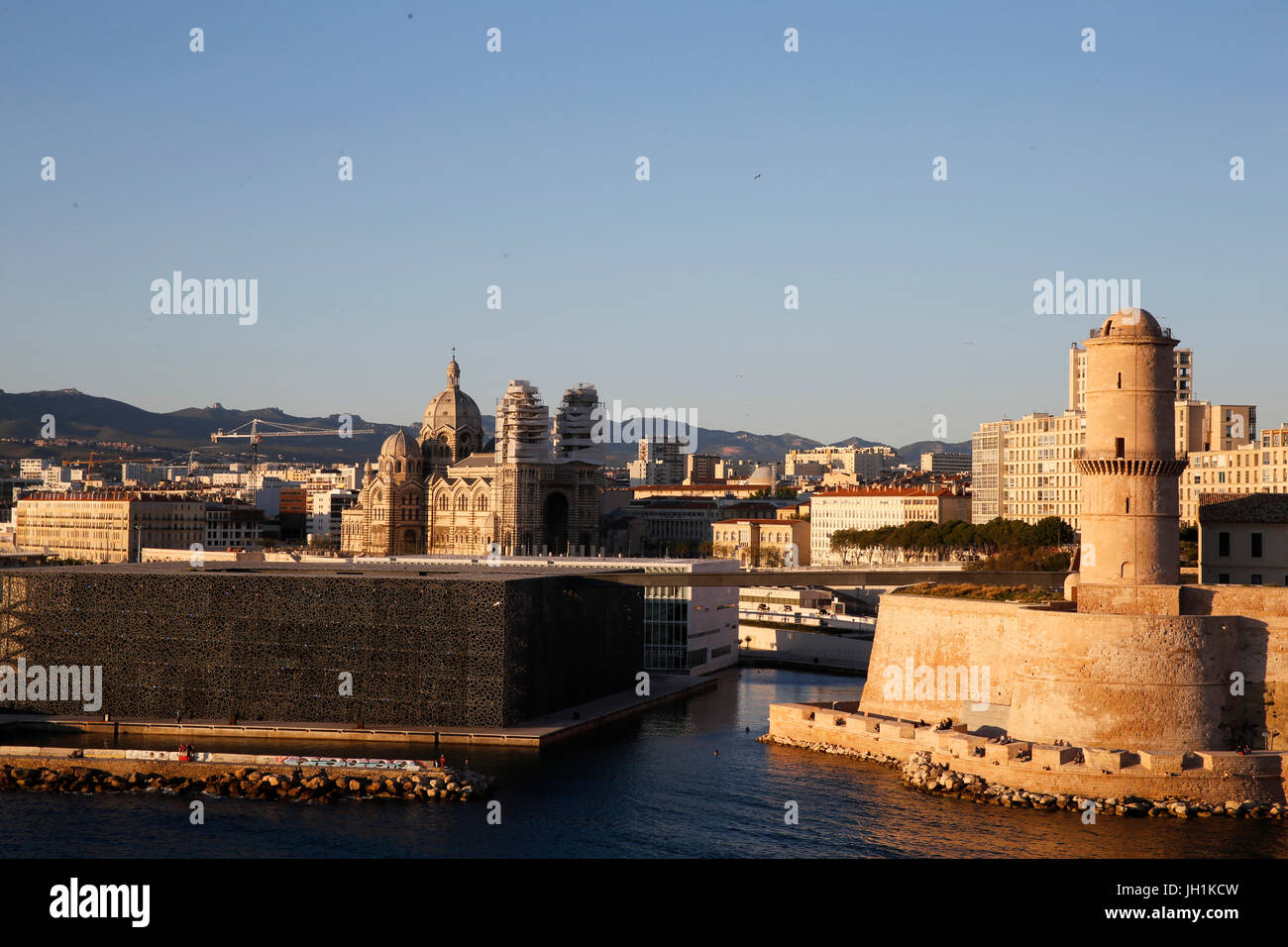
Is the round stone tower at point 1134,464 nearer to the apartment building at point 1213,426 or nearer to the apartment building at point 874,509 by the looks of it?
the apartment building at point 1213,426

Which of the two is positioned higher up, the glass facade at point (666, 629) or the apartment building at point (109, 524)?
the apartment building at point (109, 524)

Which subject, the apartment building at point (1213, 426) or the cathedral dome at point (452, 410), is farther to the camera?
the cathedral dome at point (452, 410)

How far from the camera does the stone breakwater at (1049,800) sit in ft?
140

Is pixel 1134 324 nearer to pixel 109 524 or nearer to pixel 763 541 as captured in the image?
pixel 763 541

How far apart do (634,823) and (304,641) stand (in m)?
18.5

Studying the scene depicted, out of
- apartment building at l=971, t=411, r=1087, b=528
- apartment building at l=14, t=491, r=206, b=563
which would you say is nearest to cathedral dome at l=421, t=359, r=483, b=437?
apartment building at l=14, t=491, r=206, b=563

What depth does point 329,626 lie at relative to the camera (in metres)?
55.7

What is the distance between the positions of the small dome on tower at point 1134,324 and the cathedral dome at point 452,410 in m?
98.6

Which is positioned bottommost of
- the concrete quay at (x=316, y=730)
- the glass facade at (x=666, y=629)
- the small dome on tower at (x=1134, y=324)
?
the concrete quay at (x=316, y=730)

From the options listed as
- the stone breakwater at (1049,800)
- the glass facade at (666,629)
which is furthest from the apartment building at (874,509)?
the stone breakwater at (1049,800)

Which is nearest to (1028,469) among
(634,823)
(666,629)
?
(666,629)

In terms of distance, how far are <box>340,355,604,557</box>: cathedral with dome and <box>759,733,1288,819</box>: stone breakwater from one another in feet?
258
